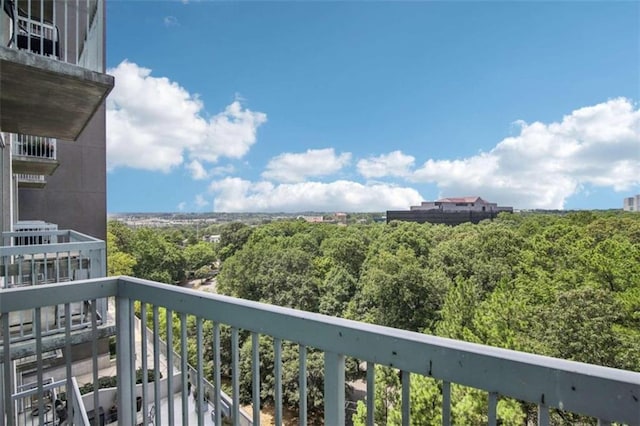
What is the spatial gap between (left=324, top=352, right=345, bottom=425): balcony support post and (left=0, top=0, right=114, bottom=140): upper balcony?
2.86 meters

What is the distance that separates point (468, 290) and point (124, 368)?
10.8 meters

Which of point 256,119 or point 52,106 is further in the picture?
point 256,119

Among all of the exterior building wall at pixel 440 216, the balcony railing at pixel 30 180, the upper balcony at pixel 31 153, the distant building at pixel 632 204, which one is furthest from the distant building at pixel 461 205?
the upper balcony at pixel 31 153

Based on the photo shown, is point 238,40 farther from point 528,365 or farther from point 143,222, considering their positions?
point 143,222

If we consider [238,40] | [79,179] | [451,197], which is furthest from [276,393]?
[451,197]

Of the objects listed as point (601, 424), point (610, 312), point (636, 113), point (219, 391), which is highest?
point (636, 113)

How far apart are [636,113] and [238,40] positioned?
14.8 metres

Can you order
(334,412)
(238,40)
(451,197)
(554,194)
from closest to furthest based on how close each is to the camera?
(334,412), (238,40), (554,194), (451,197)

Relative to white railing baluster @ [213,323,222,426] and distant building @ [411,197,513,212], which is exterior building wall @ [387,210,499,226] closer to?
distant building @ [411,197,513,212]

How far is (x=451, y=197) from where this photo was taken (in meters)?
49.4

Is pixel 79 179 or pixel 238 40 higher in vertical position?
pixel 238 40

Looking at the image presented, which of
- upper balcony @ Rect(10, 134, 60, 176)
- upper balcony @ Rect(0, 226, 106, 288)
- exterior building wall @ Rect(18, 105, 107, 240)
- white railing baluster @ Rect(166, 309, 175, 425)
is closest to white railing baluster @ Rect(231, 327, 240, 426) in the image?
white railing baluster @ Rect(166, 309, 175, 425)

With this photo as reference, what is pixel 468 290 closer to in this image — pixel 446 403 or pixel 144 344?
pixel 144 344

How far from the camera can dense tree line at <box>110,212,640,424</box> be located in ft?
18.9
